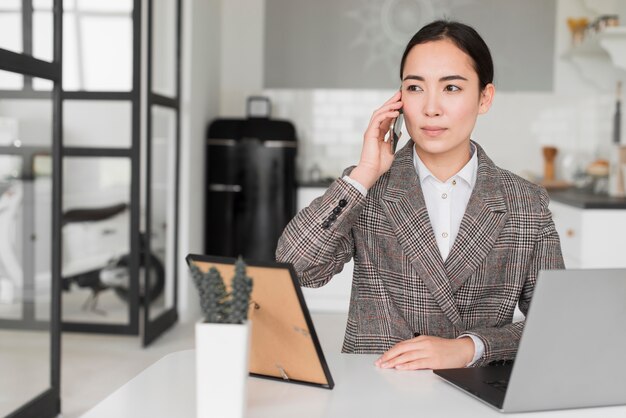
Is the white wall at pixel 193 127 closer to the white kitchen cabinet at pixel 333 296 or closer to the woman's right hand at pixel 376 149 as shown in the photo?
the white kitchen cabinet at pixel 333 296

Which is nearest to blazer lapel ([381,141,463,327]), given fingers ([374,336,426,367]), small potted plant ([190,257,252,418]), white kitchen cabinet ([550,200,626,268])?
fingers ([374,336,426,367])

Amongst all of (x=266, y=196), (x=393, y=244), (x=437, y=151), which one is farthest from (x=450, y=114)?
(x=266, y=196)

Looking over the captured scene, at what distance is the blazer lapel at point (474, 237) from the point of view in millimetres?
1766

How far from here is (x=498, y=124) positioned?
632cm

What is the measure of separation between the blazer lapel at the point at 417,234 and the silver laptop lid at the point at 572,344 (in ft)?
1.57

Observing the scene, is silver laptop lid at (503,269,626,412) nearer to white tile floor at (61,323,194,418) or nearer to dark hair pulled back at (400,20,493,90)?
dark hair pulled back at (400,20,493,90)

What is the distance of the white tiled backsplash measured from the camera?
6242mm

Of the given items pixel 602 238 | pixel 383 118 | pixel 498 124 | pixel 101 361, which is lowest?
pixel 101 361

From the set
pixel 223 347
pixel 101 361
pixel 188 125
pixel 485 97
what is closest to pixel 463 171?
pixel 485 97

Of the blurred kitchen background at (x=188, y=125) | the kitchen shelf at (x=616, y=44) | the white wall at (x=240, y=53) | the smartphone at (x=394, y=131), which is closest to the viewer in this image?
the smartphone at (x=394, y=131)

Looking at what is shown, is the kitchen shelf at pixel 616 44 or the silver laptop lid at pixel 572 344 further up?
the kitchen shelf at pixel 616 44

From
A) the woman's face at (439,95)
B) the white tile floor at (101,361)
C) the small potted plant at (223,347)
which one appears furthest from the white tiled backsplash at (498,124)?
the small potted plant at (223,347)

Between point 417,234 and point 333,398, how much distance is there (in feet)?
Answer: 1.75

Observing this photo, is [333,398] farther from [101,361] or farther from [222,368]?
[101,361]
